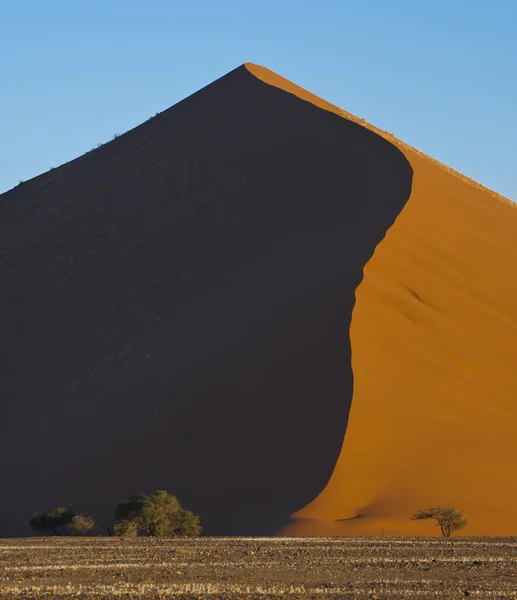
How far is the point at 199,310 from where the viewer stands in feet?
84.7

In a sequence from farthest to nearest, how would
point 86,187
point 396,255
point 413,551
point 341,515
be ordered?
point 86,187
point 396,255
point 341,515
point 413,551

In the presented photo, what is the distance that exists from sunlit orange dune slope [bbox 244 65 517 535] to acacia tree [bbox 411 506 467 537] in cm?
18

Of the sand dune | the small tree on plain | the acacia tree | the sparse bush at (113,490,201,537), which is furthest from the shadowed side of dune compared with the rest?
the acacia tree

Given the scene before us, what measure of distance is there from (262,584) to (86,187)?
2859cm

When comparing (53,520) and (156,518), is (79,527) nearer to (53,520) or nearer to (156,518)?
(53,520)

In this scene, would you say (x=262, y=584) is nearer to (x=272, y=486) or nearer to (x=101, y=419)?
(x=272, y=486)

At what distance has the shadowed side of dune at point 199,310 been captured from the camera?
20.3 m

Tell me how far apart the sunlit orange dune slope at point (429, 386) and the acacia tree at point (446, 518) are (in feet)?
0.59

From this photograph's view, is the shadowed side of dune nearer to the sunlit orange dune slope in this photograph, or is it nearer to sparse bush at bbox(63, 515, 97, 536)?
the sunlit orange dune slope

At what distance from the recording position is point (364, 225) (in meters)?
26.5

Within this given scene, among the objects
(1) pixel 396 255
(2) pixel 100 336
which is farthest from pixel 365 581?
(2) pixel 100 336

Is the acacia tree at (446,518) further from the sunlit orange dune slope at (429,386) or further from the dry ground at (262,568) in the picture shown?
the dry ground at (262,568)

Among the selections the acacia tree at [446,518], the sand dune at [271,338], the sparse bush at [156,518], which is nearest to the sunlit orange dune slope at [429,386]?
the sand dune at [271,338]

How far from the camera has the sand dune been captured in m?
19.2
